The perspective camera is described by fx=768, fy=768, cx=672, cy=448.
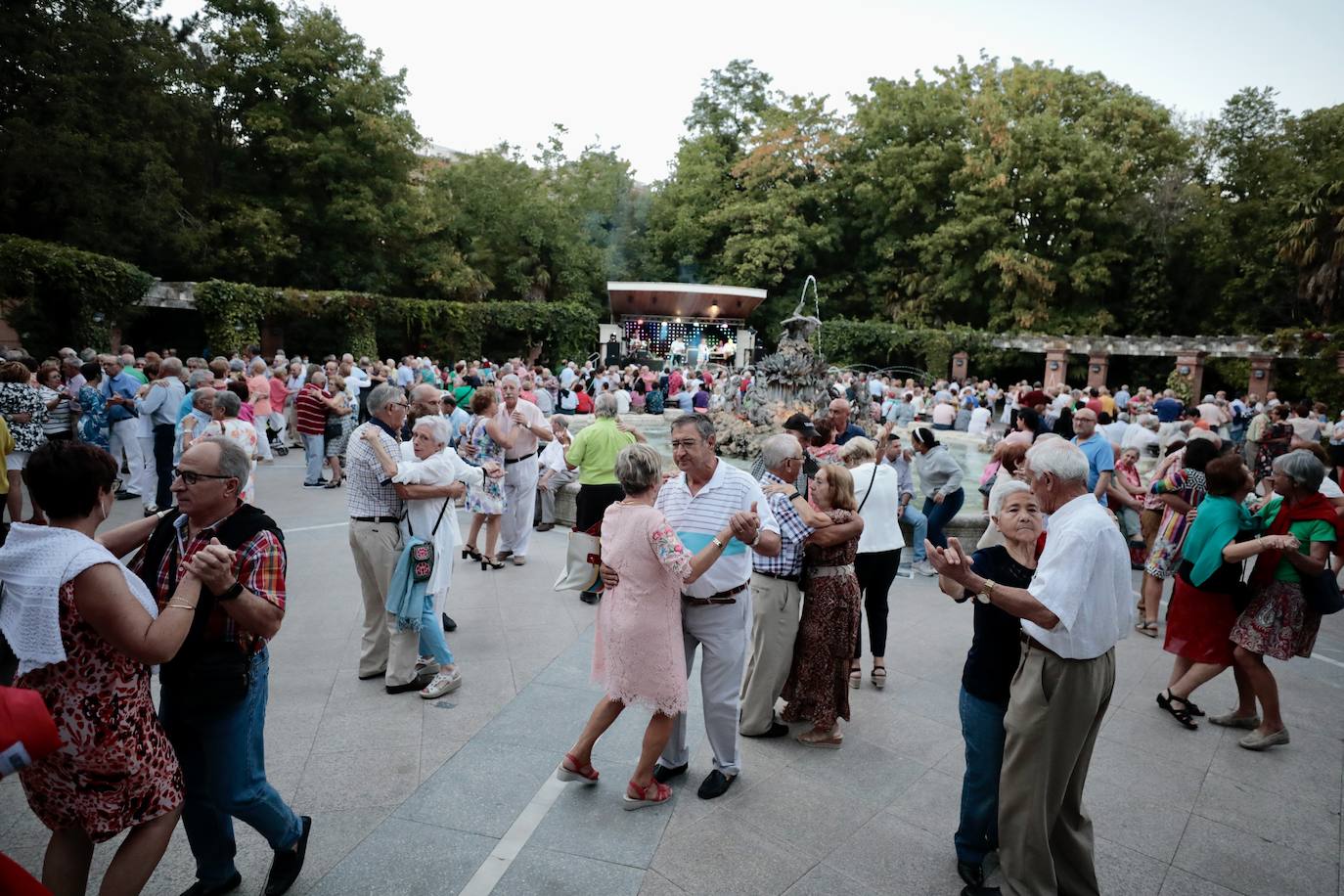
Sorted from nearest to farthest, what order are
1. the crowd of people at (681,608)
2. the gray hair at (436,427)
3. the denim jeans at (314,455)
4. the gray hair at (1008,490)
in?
the crowd of people at (681,608) < the gray hair at (1008,490) < the gray hair at (436,427) < the denim jeans at (314,455)

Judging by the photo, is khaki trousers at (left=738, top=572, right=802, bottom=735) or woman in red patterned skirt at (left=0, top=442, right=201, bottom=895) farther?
khaki trousers at (left=738, top=572, right=802, bottom=735)

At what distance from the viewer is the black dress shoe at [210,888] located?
2807mm

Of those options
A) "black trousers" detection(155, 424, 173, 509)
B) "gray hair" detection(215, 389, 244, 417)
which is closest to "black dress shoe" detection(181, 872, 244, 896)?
"gray hair" detection(215, 389, 244, 417)

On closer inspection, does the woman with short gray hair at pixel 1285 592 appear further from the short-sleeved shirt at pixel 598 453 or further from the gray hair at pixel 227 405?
the gray hair at pixel 227 405

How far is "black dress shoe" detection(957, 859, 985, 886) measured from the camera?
10.1ft

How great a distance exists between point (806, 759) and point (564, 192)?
37.1 metres

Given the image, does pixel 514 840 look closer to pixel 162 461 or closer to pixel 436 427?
pixel 436 427

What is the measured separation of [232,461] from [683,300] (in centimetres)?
3161

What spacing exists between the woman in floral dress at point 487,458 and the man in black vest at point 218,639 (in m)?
4.15

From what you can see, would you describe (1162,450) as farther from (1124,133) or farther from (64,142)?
(1124,133)

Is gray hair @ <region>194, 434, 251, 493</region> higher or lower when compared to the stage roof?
lower

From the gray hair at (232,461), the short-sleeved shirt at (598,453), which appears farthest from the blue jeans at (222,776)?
Result: the short-sleeved shirt at (598,453)

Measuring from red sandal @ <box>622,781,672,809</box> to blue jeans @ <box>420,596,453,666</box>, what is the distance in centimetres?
153

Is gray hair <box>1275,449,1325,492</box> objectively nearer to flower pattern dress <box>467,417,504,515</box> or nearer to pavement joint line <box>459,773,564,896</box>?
pavement joint line <box>459,773,564,896</box>
